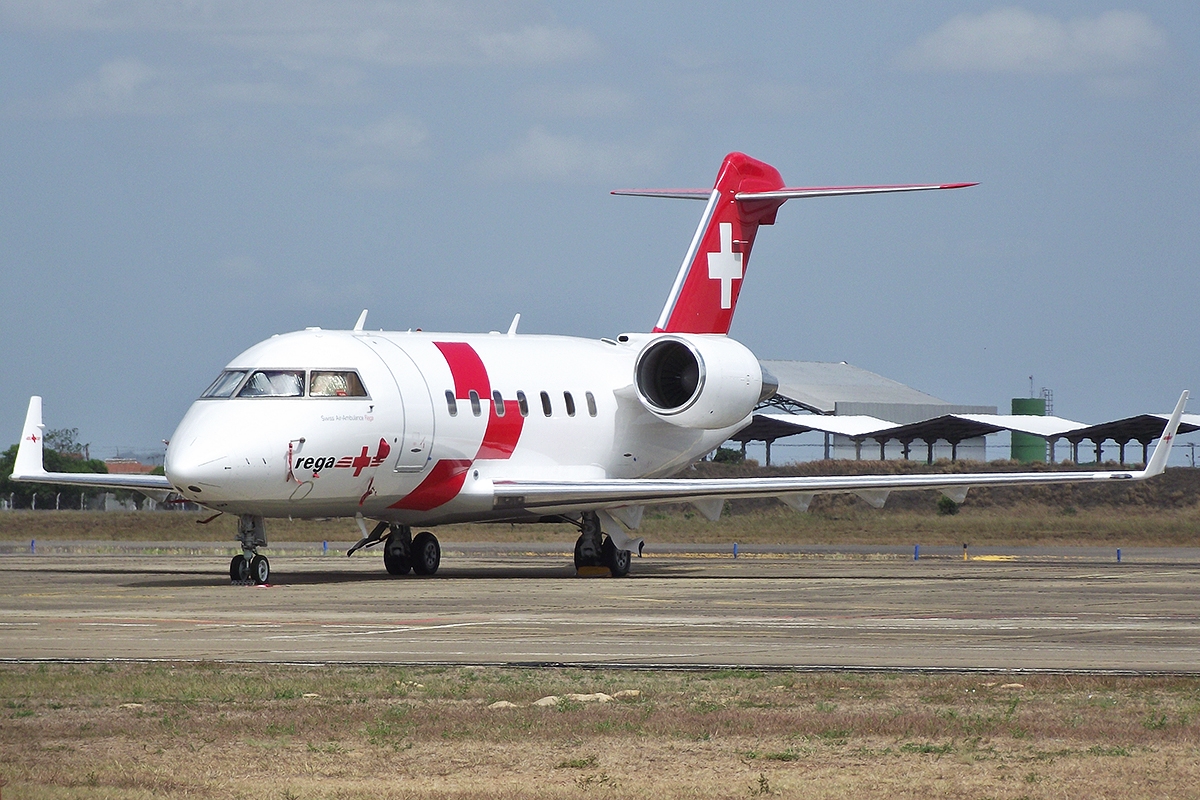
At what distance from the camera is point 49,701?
465 inches

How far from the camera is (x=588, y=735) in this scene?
1041cm

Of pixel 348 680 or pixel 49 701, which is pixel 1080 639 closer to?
pixel 348 680

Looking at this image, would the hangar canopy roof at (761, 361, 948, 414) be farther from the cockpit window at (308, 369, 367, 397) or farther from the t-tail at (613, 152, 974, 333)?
the cockpit window at (308, 369, 367, 397)

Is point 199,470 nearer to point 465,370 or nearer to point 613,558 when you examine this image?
point 465,370

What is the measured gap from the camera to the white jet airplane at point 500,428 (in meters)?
25.8

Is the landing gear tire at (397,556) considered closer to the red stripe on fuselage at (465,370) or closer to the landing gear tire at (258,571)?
the red stripe on fuselage at (465,370)

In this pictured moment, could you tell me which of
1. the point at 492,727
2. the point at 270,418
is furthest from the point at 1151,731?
the point at 270,418

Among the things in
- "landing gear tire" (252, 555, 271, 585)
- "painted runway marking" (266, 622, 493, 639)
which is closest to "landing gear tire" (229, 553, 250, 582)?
"landing gear tire" (252, 555, 271, 585)

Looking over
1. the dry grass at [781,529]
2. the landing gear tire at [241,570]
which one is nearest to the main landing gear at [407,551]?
the landing gear tire at [241,570]

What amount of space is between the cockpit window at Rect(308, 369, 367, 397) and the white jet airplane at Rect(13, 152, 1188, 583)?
0.03 m

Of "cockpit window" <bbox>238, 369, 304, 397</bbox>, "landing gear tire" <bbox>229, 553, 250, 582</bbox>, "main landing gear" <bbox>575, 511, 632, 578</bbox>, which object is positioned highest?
"cockpit window" <bbox>238, 369, 304, 397</bbox>

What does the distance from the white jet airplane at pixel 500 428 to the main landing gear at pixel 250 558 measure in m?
0.03

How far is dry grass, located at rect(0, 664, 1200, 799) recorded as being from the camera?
891cm

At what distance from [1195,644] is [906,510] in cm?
4776
